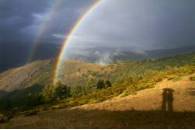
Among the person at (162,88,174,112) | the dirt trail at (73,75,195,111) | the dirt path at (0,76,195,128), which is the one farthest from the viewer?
the dirt trail at (73,75,195,111)

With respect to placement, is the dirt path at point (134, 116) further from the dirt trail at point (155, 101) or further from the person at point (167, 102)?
the person at point (167, 102)

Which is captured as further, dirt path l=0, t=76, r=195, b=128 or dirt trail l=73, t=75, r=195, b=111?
dirt trail l=73, t=75, r=195, b=111

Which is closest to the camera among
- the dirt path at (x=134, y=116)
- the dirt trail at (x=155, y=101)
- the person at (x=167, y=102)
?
the dirt path at (x=134, y=116)

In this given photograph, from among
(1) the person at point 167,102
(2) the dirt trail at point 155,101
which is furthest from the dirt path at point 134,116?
(1) the person at point 167,102

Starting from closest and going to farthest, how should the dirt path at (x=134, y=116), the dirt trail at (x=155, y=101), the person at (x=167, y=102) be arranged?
1. the dirt path at (x=134, y=116)
2. the person at (x=167, y=102)
3. the dirt trail at (x=155, y=101)

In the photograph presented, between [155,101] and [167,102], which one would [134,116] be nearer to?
[167,102]

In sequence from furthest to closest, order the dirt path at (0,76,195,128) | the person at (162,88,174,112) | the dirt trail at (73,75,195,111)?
the dirt trail at (73,75,195,111), the person at (162,88,174,112), the dirt path at (0,76,195,128)

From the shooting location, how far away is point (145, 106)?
23219mm

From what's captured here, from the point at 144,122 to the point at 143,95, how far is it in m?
8.03

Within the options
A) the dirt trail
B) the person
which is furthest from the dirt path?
the person

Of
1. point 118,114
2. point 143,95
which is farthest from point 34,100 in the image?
point 118,114

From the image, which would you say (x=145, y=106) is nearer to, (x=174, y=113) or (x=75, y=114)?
(x=174, y=113)

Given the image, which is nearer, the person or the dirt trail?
the person

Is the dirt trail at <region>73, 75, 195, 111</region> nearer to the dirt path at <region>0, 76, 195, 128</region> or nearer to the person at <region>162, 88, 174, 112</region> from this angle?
the dirt path at <region>0, 76, 195, 128</region>
